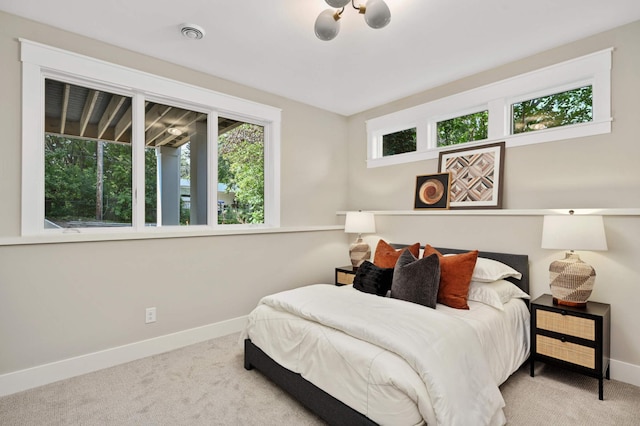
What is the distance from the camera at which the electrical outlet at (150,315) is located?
2.85 metres

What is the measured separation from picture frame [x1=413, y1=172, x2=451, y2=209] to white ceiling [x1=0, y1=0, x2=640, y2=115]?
1.03 m

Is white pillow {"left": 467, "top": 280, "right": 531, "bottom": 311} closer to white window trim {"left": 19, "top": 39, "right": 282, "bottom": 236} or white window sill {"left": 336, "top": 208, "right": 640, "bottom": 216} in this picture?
white window sill {"left": 336, "top": 208, "right": 640, "bottom": 216}

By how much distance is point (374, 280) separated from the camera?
2791mm

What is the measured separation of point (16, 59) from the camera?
2316 mm

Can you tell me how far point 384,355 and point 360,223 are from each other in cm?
233

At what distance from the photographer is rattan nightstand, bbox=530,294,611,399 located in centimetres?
215

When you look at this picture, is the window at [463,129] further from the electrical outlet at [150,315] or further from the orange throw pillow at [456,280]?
the electrical outlet at [150,315]

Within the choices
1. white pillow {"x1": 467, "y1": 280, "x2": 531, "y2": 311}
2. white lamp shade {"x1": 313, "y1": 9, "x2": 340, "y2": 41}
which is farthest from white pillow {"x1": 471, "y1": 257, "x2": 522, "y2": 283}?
white lamp shade {"x1": 313, "y1": 9, "x2": 340, "y2": 41}

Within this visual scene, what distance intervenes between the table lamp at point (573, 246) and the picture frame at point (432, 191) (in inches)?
43.1

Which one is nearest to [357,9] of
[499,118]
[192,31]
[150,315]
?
[192,31]

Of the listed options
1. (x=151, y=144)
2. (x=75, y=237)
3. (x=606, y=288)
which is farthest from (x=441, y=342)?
(x=151, y=144)

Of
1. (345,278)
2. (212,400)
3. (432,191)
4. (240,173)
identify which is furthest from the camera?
(345,278)

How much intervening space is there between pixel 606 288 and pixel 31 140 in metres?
4.43

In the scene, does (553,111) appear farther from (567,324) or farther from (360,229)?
(360,229)
